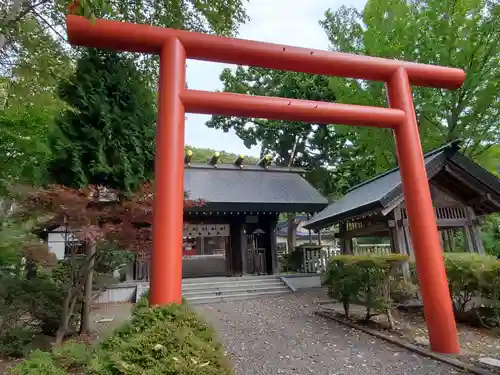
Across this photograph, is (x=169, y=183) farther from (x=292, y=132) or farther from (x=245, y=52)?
(x=292, y=132)

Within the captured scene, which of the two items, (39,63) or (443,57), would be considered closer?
(39,63)

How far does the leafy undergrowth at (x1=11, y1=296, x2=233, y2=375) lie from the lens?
2174 millimetres

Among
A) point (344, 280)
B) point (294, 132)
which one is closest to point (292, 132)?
point (294, 132)

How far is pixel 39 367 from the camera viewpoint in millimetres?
3111

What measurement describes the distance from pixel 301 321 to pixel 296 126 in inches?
561

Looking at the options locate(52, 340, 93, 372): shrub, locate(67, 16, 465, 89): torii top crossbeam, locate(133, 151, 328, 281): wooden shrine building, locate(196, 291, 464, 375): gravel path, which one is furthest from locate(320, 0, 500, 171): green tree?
locate(52, 340, 93, 372): shrub

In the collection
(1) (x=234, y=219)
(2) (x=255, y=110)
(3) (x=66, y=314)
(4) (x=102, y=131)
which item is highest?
(4) (x=102, y=131)

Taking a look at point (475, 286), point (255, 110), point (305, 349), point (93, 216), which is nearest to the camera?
point (93, 216)

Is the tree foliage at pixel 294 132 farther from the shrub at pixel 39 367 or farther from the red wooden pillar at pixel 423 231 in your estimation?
the shrub at pixel 39 367

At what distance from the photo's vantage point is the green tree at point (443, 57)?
462 inches

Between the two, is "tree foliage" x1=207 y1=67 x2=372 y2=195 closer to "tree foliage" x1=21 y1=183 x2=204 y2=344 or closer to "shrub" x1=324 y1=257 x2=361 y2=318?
"shrub" x1=324 y1=257 x2=361 y2=318

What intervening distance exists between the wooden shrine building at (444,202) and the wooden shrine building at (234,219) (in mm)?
2892

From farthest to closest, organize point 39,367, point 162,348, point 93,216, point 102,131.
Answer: point 102,131, point 93,216, point 39,367, point 162,348

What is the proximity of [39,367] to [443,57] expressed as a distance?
46.8 ft
